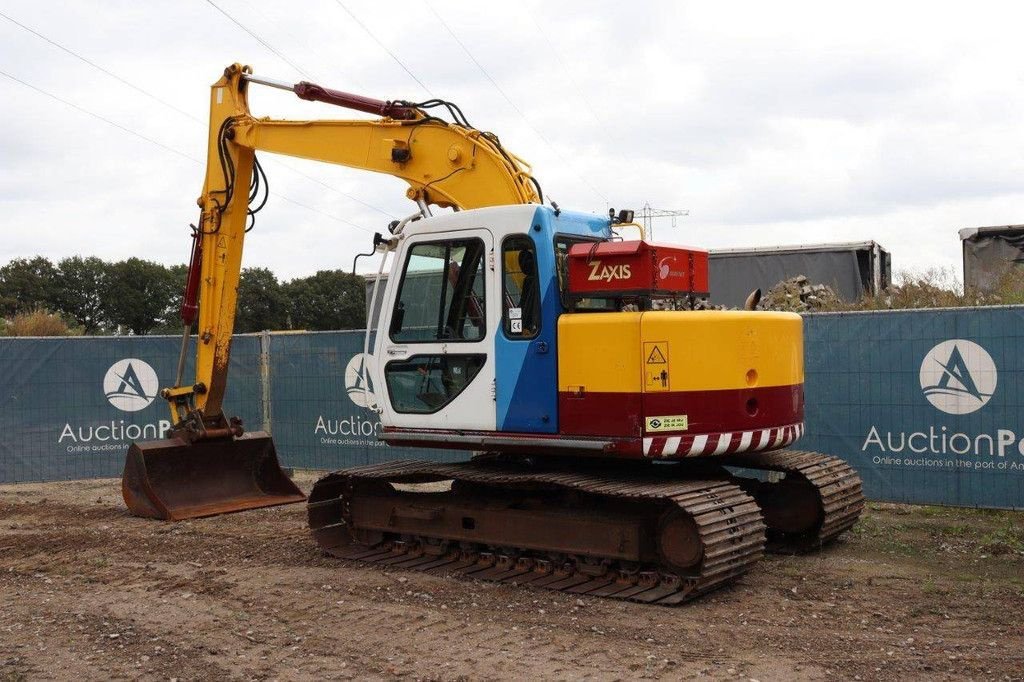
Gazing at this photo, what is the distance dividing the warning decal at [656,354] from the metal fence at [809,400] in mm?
4344

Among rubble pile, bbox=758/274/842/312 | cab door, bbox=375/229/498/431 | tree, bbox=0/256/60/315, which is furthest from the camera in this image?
tree, bbox=0/256/60/315

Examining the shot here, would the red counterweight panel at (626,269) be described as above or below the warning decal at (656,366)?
above

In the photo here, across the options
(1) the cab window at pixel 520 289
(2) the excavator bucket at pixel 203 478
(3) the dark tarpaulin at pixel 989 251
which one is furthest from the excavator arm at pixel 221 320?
(3) the dark tarpaulin at pixel 989 251

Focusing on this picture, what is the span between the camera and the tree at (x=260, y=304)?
56562 millimetres

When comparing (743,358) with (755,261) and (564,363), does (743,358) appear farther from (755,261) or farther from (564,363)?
(755,261)

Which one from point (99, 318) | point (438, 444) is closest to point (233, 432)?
point (438, 444)

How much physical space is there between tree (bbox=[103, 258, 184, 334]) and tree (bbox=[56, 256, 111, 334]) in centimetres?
39

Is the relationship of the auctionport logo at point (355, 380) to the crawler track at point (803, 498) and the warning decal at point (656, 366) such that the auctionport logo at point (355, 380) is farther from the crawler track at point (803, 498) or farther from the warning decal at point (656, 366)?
the warning decal at point (656, 366)

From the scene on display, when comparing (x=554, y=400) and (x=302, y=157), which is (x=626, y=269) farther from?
(x=302, y=157)

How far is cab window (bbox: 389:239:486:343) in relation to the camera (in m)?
7.69

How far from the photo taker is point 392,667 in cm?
567

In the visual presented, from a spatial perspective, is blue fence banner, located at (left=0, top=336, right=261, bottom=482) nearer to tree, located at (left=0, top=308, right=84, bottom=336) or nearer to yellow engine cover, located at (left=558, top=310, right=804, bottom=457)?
yellow engine cover, located at (left=558, top=310, right=804, bottom=457)

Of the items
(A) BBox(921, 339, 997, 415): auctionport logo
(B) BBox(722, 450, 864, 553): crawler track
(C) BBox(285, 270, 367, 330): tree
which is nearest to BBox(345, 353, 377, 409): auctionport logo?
(B) BBox(722, 450, 864, 553): crawler track

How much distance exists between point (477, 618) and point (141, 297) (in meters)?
50.6
